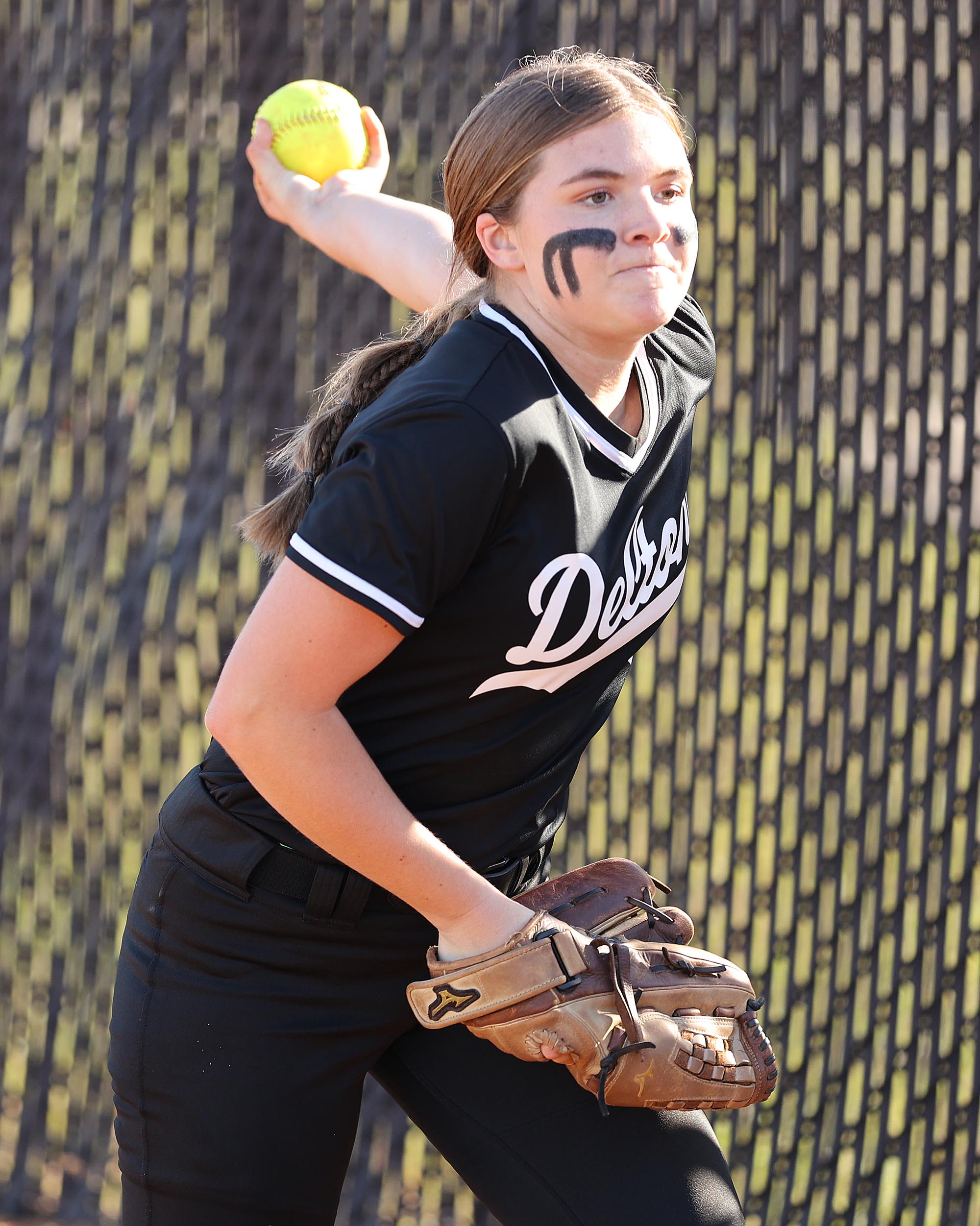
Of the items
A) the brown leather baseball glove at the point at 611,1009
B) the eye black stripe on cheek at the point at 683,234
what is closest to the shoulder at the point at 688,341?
the eye black stripe on cheek at the point at 683,234

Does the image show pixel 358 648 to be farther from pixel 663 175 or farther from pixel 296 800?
pixel 663 175

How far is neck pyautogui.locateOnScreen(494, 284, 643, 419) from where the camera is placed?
1422 mm

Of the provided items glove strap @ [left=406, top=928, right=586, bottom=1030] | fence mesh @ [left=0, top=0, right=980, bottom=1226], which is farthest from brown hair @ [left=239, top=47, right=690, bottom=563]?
fence mesh @ [left=0, top=0, right=980, bottom=1226]

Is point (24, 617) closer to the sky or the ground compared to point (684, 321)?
closer to the ground

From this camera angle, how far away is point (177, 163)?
9.49 ft

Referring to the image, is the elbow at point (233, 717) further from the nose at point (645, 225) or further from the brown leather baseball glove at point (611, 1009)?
the nose at point (645, 225)

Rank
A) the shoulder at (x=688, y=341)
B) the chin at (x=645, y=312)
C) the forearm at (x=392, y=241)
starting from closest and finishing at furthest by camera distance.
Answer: the chin at (x=645, y=312) → the shoulder at (x=688, y=341) → the forearm at (x=392, y=241)

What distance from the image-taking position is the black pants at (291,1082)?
1448 millimetres

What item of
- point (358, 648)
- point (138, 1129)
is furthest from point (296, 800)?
point (138, 1129)

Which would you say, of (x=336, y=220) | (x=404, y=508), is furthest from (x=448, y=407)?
(x=336, y=220)

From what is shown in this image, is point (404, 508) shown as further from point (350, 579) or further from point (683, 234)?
point (683, 234)

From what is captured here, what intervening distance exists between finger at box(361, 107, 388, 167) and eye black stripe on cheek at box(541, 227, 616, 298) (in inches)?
38.4

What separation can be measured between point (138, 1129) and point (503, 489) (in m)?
0.91

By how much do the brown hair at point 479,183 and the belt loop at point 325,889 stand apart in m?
0.42
